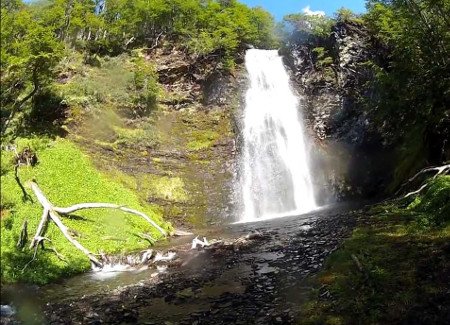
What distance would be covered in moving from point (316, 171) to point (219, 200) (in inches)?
338

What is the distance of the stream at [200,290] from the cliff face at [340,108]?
14690 mm

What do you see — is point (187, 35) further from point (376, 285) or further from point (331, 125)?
point (376, 285)

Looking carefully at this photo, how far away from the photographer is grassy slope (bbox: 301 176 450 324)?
285 inches

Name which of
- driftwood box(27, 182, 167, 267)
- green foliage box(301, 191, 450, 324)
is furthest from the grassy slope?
driftwood box(27, 182, 167, 267)

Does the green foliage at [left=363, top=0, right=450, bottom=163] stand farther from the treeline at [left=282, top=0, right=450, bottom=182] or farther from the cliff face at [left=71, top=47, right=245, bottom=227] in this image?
the cliff face at [left=71, top=47, right=245, bottom=227]

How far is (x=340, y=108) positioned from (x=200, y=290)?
2659cm

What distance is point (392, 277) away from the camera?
28.5ft

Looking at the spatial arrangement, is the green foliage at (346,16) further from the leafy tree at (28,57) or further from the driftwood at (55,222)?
the driftwood at (55,222)

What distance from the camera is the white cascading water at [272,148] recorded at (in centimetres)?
2944

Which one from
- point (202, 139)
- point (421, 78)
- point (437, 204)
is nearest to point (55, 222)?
point (437, 204)

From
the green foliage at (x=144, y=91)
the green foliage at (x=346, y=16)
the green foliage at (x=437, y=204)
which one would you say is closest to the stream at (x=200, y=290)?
→ the green foliage at (x=437, y=204)

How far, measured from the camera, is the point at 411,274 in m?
8.65

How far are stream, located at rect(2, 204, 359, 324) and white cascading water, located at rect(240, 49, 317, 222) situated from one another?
1240cm

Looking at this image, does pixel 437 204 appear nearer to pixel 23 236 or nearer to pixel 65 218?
pixel 23 236
